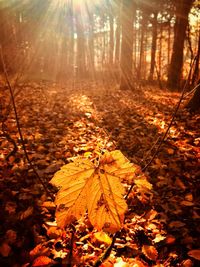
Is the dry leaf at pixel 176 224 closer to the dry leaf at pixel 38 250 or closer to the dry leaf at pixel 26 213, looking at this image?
the dry leaf at pixel 38 250

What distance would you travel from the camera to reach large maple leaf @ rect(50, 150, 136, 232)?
110cm

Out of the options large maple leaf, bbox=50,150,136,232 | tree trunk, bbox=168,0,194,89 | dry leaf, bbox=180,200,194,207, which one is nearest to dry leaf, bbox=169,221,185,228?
dry leaf, bbox=180,200,194,207

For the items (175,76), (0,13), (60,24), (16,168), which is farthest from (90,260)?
(60,24)

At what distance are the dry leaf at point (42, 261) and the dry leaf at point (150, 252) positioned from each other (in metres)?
0.71

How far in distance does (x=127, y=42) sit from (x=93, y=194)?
9696mm

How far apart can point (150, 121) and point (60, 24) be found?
1890cm

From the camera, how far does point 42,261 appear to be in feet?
5.56

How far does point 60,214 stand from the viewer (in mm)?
1151

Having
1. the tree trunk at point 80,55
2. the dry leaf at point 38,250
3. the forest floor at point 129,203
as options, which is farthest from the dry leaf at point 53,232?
the tree trunk at point 80,55

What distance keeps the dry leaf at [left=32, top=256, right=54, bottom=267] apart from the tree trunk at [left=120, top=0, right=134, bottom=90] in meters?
8.93

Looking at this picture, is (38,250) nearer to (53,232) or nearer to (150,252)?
(53,232)

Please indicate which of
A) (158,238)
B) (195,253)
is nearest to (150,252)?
(158,238)

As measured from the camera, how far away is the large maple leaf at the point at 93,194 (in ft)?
3.62

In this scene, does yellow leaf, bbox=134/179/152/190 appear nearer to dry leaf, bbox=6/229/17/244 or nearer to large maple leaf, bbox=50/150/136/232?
large maple leaf, bbox=50/150/136/232
